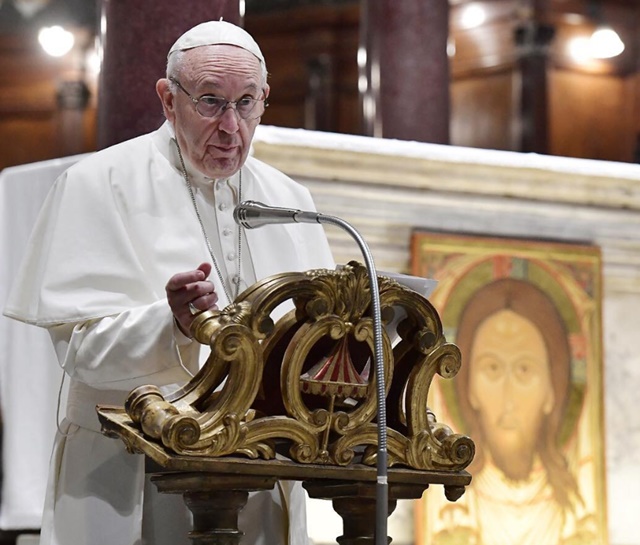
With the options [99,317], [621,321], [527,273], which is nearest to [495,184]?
[527,273]

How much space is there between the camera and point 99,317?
2857 millimetres

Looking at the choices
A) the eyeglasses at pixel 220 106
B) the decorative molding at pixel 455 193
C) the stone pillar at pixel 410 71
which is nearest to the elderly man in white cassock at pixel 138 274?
the eyeglasses at pixel 220 106

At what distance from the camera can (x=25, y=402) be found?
4.38 metres

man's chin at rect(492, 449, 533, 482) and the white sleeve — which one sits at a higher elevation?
man's chin at rect(492, 449, 533, 482)

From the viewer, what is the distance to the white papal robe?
2797 mm

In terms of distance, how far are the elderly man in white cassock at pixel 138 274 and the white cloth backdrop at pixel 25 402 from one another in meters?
1.25

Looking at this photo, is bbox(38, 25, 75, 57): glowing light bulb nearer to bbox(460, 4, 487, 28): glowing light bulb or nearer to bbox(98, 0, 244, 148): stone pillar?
bbox(460, 4, 487, 28): glowing light bulb

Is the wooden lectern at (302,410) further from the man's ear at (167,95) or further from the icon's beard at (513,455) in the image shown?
the icon's beard at (513,455)

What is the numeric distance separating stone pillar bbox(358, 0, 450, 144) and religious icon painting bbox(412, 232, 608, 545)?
1435mm

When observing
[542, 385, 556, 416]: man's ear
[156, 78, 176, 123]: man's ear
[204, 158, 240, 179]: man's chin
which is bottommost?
[542, 385, 556, 416]: man's ear

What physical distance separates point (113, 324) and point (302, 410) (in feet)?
1.61

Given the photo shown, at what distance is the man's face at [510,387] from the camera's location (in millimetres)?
4844

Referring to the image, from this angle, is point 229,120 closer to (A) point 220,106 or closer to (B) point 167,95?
(A) point 220,106

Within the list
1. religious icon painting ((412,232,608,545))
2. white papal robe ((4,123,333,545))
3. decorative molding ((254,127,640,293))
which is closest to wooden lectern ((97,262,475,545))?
white papal robe ((4,123,333,545))
